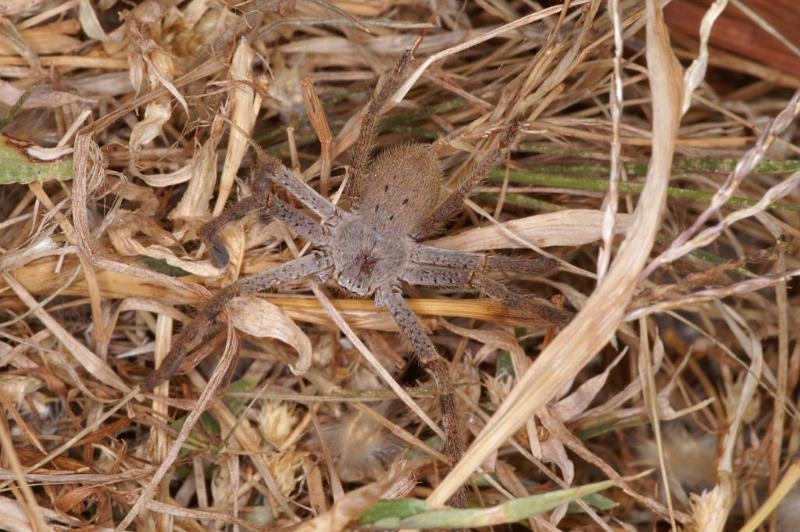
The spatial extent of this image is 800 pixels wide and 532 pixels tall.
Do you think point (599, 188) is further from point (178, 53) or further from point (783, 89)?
point (178, 53)

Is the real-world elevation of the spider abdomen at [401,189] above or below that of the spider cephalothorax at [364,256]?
above

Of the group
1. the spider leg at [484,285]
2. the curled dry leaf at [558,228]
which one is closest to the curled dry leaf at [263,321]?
the spider leg at [484,285]

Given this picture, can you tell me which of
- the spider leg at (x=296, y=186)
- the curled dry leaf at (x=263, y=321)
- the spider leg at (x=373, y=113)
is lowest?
the curled dry leaf at (x=263, y=321)

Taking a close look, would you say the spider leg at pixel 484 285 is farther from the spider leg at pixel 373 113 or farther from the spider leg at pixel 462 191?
the spider leg at pixel 373 113

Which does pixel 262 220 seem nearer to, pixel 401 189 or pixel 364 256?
pixel 364 256

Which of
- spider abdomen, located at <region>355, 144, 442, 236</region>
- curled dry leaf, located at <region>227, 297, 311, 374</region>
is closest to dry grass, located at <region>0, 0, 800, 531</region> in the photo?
curled dry leaf, located at <region>227, 297, 311, 374</region>

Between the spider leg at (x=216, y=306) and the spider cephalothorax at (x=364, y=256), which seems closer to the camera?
the spider leg at (x=216, y=306)
